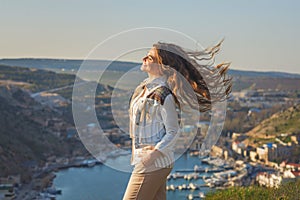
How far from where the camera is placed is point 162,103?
1.84m

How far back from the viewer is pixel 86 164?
81.8 feet

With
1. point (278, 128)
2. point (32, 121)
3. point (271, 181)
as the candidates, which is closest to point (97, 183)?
point (32, 121)

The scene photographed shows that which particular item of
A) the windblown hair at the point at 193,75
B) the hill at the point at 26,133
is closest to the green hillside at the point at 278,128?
the hill at the point at 26,133

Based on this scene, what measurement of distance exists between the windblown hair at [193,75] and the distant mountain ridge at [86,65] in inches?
12.0

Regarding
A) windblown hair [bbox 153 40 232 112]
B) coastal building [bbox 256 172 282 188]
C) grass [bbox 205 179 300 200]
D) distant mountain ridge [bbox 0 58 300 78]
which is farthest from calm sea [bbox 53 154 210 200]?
windblown hair [bbox 153 40 232 112]

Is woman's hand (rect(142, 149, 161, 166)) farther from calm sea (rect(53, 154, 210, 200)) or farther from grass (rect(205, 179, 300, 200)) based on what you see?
calm sea (rect(53, 154, 210, 200))

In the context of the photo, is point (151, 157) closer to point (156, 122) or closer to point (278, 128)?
point (156, 122)

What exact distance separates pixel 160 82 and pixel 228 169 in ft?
79.6

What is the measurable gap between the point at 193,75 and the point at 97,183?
17329 millimetres

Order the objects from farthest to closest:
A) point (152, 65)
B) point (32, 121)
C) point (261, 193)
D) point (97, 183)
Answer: point (32, 121), point (97, 183), point (261, 193), point (152, 65)

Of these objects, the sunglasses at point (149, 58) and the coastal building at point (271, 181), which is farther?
the coastal building at point (271, 181)

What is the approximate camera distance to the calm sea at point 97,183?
50.3 feet

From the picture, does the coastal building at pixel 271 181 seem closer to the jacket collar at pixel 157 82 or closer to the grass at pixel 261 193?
the grass at pixel 261 193

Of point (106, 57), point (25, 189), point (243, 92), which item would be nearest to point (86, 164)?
point (25, 189)
